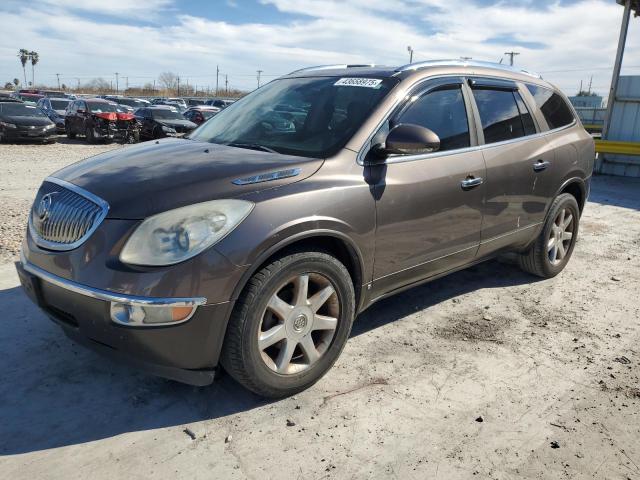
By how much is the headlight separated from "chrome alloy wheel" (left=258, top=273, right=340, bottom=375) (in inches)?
18.6

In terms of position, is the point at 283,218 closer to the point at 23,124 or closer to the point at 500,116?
the point at 500,116

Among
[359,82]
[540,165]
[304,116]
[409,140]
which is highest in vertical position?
[359,82]

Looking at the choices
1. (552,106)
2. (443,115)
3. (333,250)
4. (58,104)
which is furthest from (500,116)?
(58,104)

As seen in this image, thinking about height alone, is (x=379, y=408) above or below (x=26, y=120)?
below

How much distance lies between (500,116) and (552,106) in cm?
104

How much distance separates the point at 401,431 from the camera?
268 cm

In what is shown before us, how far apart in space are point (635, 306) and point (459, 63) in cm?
252

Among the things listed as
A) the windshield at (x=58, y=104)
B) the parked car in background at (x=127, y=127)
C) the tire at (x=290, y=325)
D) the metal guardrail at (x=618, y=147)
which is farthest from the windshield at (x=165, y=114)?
the tire at (x=290, y=325)

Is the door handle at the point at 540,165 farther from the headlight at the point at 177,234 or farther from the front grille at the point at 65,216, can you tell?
the front grille at the point at 65,216

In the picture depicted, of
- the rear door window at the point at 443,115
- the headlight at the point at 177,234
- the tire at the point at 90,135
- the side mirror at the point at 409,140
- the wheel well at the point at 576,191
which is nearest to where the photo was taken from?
the headlight at the point at 177,234

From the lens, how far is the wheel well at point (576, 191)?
5014 millimetres

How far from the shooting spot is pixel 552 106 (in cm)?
484

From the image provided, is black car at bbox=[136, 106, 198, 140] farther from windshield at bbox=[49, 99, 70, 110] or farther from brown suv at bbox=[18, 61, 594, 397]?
brown suv at bbox=[18, 61, 594, 397]

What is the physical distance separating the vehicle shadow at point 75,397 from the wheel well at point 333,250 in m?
0.86
